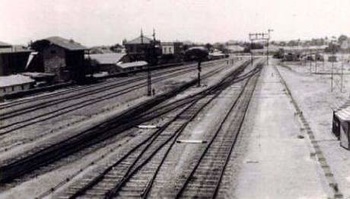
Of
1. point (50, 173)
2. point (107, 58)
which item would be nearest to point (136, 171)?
point (50, 173)

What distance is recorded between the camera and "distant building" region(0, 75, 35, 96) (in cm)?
4227

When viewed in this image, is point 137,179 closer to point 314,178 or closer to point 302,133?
point 314,178

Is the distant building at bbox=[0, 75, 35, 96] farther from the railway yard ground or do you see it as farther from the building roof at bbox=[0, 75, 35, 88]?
the railway yard ground

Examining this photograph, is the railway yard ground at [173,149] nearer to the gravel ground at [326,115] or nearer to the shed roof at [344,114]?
the gravel ground at [326,115]

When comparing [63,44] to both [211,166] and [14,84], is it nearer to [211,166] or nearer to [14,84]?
[14,84]

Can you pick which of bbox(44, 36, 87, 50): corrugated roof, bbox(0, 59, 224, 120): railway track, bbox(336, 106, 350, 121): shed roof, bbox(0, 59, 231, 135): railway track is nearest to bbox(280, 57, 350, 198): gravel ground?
bbox(336, 106, 350, 121): shed roof

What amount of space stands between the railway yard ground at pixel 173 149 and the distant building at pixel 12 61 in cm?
1751

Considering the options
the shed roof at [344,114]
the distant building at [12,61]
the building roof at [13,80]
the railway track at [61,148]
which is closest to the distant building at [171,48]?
the distant building at [12,61]

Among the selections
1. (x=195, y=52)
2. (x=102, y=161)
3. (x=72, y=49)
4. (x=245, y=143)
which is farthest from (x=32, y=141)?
(x=195, y=52)

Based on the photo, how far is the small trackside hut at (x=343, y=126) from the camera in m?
19.7

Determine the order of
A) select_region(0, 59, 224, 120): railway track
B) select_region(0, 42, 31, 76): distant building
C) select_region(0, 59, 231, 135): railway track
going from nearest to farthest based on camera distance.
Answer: select_region(0, 59, 231, 135): railway track, select_region(0, 59, 224, 120): railway track, select_region(0, 42, 31, 76): distant building

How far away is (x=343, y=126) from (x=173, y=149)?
7.29 m

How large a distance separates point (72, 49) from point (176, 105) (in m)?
25.4

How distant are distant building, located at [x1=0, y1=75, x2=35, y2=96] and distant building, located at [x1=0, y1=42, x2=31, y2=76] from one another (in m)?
8.31
